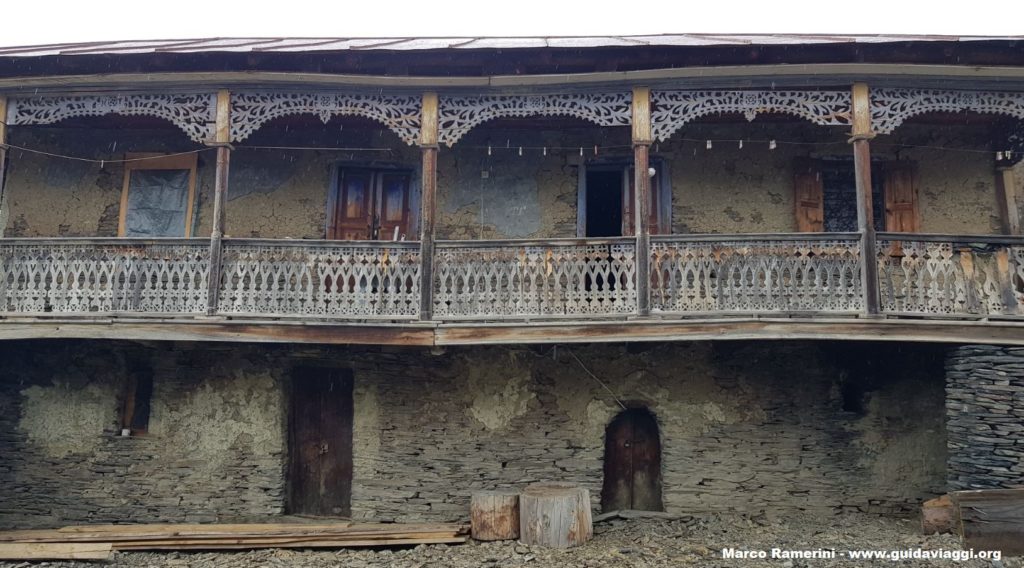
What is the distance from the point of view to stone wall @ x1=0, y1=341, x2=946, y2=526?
9.37 metres

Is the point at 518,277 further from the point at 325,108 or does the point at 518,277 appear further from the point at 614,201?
the point at 325,108

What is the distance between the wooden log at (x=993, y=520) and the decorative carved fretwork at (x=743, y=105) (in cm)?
423

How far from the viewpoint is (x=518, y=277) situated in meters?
8.57

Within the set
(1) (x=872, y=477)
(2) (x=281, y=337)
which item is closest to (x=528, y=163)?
(2) (x=281, y=337)

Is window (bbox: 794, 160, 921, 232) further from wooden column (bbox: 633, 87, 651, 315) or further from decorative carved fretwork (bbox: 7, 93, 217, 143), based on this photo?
decorative carved fretwork (bbox: 7, 93, 217, 143)

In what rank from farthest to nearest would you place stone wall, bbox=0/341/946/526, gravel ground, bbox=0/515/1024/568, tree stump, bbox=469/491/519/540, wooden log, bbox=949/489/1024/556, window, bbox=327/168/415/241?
window, bbox=327/168/415/241
stone wall, bbox=0/341/946/526
tree stump, bbox=469/491/519/540
gravel ground, bbox=0/515/1024/568
wooden log, bbox=949/489/1024/556

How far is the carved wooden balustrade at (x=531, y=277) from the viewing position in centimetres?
830

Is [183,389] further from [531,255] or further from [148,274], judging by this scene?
[531,255]

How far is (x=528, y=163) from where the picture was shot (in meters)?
10.6

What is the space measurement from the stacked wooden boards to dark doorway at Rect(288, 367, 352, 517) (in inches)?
49.6

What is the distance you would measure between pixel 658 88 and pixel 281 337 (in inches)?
205

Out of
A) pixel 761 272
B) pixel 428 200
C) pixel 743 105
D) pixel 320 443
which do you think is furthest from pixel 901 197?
pixel 320 443

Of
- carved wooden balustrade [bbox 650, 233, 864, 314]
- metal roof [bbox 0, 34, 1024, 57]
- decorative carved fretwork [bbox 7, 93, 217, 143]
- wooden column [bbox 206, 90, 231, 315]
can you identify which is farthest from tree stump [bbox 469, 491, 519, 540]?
decorative carved fretwork [bbox 7, 93, 217, 143]

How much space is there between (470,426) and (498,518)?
5.80 feet
